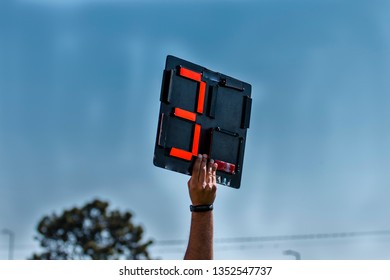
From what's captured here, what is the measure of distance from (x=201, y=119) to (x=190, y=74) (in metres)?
0.26

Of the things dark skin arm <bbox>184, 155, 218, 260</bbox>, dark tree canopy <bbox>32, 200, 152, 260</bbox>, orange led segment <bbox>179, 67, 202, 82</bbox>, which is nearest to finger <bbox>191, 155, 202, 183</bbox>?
dark skin arm <bbox>184, 155, 218, 260</bbox>

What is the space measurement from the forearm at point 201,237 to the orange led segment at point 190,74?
2.45 feet

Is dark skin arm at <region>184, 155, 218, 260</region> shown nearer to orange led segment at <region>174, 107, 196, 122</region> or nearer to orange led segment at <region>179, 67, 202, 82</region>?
orange led segment at <region>174, 107, 196, 122</region>

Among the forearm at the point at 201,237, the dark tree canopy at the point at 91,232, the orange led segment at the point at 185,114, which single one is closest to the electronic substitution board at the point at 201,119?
the orange led segment at the point at 185,114

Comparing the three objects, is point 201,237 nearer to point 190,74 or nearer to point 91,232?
point 190,74

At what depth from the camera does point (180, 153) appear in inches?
183

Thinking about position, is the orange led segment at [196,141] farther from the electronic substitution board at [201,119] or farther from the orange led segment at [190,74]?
the orange led segment at [190,74]

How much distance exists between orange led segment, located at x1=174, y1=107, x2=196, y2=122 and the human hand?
0.22 metres

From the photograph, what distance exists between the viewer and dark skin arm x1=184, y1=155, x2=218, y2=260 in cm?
450

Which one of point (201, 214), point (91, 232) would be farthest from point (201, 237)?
point (91, 232)
